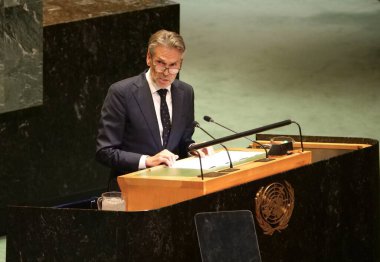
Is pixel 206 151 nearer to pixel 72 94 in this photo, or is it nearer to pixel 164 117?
pixel 164 117

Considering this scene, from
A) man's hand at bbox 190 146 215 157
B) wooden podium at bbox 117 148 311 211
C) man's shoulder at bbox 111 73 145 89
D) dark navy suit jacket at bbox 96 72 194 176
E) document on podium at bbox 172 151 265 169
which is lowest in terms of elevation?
wooden podium at bbox 117 148 311 211

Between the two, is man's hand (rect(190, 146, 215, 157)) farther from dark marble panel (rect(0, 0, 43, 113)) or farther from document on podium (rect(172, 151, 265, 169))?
dark marble panel (rect(0, 0, 43, 113))

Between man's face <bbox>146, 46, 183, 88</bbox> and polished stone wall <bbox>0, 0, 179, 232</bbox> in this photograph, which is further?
polished stone wall <bbox>0, 0, 179, 232</bbox>

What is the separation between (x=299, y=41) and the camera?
1408 centimetres

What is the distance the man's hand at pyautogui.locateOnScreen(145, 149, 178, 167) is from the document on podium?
3 cm

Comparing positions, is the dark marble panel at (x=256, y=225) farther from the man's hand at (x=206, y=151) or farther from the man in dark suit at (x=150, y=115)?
the man in dark suit at (x=150, y=115)

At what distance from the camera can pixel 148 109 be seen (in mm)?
6625

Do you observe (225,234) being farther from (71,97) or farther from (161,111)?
(71,97)

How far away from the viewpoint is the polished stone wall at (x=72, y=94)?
8469 millimetres

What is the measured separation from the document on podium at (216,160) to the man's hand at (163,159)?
0.03 meters

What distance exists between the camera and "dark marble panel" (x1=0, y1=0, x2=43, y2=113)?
7992 mm

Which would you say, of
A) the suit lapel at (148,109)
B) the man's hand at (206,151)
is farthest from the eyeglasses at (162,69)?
the man's hand at (206,151)

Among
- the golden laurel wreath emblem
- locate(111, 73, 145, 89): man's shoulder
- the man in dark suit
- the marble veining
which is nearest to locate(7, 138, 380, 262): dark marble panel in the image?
the golden laurel wreath emblem

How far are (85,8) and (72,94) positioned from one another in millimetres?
661
